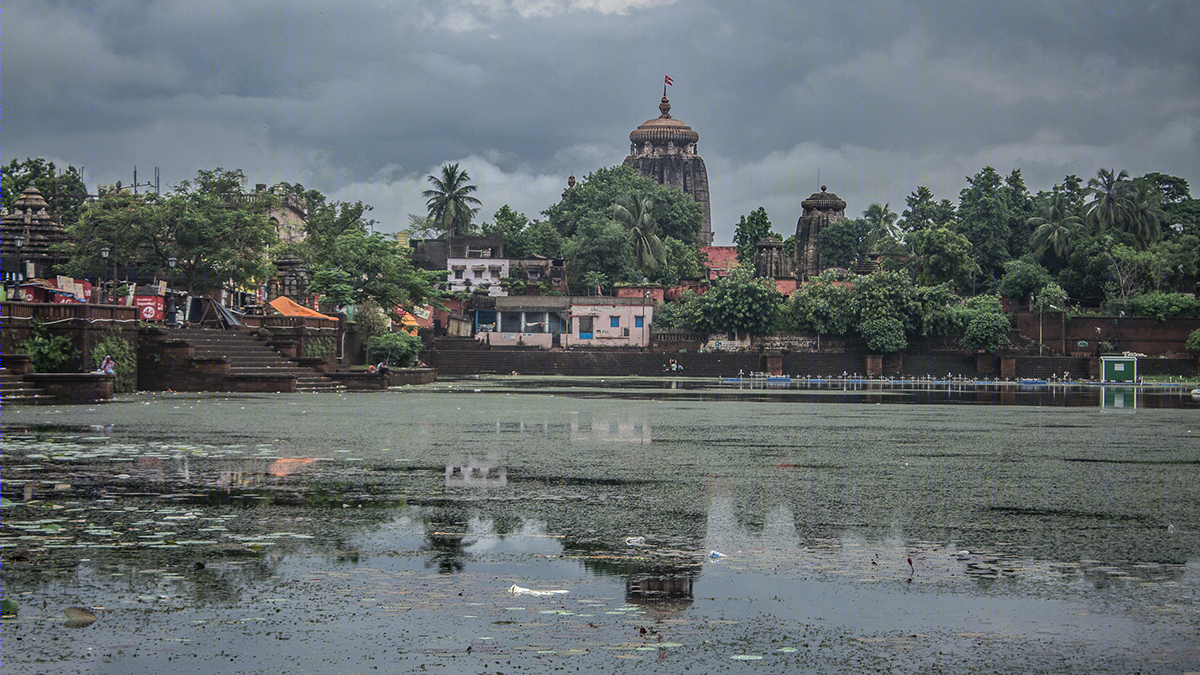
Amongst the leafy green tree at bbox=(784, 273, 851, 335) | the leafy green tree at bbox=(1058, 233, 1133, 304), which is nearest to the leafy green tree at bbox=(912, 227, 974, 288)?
the leafy green tree at bbox=(1058, 233, 1133, 304)

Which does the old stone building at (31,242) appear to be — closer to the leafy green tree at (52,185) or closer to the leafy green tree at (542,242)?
Answer: the leafy green tree at (52,185)

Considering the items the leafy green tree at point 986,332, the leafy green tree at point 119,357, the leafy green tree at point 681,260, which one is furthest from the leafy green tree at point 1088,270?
the leafy green tree at point 119,357

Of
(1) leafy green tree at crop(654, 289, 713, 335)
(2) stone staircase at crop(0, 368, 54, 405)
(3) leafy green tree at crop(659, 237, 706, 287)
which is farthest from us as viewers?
(3) leafy green tree at crop(659, 237, 706, 287)

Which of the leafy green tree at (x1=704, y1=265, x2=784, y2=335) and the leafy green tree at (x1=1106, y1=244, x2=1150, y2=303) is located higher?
the leafy green tree at (x1=1106, y1=244, x2=1150, y2=303)

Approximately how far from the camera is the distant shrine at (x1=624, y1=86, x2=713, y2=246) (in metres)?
118

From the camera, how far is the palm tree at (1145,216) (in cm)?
8325

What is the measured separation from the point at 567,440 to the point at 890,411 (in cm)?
1233

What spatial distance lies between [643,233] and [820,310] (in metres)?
17.6

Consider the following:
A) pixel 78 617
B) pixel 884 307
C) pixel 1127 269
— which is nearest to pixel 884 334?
pixel 884 307

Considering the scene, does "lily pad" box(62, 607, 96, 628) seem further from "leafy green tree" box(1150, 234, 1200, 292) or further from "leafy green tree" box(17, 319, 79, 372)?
"leafy green tree" box(1150, 234, 1200, 292)

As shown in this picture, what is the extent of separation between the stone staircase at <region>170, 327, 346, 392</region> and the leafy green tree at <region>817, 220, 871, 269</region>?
7178 centimetres

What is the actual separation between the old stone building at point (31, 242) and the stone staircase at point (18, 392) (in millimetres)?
22760

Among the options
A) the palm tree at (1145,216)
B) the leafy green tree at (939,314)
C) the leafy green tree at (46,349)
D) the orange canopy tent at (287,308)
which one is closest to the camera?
the leafy green tree at (46,349)

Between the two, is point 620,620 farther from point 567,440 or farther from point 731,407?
point 731,407
